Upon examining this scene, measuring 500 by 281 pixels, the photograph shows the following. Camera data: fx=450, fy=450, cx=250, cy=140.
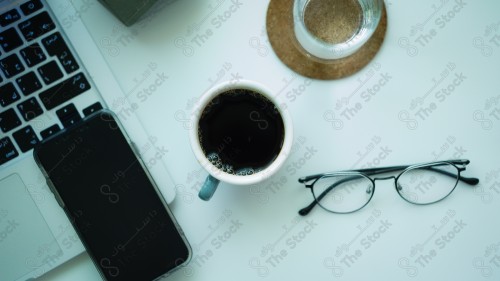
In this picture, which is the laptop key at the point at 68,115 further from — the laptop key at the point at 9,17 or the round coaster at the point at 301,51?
the round coaster at the point at 301,51

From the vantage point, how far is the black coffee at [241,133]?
22.4 inches

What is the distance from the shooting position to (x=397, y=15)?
63 centimetres

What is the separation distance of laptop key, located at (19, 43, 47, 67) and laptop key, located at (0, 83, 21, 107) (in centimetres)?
4

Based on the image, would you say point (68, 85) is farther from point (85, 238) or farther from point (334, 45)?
point (334, 45)

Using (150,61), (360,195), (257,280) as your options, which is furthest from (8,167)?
(360,195)

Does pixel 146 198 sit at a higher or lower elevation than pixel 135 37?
lower

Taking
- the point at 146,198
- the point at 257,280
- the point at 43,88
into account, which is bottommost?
the point at 257,280

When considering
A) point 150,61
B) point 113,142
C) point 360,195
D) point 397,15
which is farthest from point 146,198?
point 397,15

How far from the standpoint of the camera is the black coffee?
→ 1.87ft

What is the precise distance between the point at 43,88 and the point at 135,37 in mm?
140

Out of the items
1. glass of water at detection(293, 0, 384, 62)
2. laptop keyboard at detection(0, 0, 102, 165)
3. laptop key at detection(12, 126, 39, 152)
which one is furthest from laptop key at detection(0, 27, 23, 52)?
glass of water at detection(293, 0, 384, 62)

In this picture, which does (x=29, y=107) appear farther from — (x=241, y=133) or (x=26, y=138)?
(x=241, y=133)

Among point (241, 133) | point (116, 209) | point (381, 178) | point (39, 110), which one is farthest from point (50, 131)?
point (381, 178)

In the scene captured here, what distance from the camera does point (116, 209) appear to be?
0.59m
